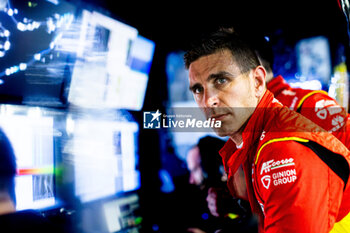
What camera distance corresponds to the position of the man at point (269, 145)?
2.28ft

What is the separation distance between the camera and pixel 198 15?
241cm

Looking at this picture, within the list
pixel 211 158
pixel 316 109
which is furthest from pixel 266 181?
pixel 211 158

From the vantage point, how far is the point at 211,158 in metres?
2.29

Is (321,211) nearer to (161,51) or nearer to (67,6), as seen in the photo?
(67,6)

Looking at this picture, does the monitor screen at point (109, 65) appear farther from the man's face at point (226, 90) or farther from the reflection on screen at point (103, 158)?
the man's face at point (226, 90)

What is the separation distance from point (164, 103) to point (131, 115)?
463 mm

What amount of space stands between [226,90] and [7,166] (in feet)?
3.76

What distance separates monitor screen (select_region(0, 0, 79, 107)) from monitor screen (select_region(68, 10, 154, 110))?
9cm

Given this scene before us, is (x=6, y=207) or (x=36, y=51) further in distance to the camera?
(x=36, y=51)

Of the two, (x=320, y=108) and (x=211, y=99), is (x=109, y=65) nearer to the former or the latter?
(x=211, y=99)

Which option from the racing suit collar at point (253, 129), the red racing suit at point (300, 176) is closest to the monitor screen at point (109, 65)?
the racing suit collar at point (253, 129)

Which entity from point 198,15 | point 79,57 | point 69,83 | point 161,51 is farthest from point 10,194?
point 198,15

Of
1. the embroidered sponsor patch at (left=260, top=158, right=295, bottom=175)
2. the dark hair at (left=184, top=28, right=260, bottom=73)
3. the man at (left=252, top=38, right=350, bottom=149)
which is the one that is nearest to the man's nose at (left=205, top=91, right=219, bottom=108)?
the dark hair at (left=184, top=28, right=260, bottom=73)

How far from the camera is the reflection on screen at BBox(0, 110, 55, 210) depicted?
55.3 inches
